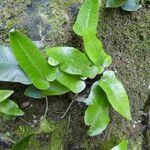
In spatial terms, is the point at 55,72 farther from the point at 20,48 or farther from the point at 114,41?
the point at 114,41

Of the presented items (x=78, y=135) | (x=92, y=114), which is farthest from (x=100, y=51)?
(x=78, y=135)

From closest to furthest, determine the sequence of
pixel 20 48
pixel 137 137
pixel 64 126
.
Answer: pixel 20 48, pixel 64 126, pixel 137 137

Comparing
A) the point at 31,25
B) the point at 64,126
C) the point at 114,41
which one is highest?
the point at 31,25

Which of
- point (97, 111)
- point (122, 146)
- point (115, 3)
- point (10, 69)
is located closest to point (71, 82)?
point (97, 111)

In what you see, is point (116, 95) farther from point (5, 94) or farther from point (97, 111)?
point (5, 94)

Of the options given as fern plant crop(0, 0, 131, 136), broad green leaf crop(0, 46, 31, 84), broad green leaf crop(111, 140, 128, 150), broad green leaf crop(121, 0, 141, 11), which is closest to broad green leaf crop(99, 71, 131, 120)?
fern plant crop(0, 0, 131, 136)

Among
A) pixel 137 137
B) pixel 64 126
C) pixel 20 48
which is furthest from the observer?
pixel 137 137
